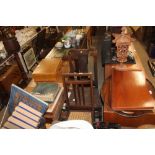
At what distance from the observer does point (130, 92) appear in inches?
74.9

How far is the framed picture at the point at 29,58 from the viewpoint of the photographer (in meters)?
3.78

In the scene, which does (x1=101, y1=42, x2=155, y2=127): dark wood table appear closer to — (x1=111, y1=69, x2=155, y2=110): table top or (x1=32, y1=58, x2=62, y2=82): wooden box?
(x1=111, y1=69, x2=155, y2=110): table top

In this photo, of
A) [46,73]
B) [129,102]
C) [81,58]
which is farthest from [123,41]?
[46,73]

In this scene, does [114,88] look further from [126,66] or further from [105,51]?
[105,51]

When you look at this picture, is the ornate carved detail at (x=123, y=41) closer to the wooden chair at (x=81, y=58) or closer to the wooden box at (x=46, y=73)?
the wooden chair at (x=81, y=58)

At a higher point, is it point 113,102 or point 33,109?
point 33,109

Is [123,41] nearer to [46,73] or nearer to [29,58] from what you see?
[46,73]

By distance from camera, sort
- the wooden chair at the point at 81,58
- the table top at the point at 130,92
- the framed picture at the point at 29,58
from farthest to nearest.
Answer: the framed picture at the point at 29,58 < the wooden chair at the point at 81,58 < the table top at the point at 130,92

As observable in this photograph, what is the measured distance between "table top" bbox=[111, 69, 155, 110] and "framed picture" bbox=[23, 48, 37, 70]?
2.34 metres

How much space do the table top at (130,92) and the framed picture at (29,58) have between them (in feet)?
7.67

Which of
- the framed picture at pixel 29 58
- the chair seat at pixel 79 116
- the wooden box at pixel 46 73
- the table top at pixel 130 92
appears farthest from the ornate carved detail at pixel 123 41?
the framed picture at pixel 29 58

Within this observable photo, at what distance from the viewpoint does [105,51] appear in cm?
325
